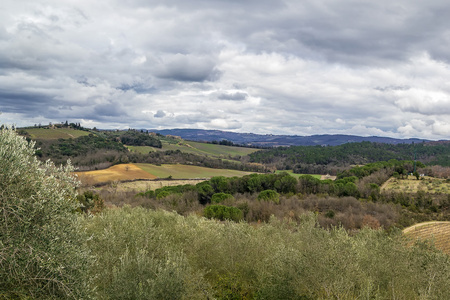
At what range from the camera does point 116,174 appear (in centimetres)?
9169

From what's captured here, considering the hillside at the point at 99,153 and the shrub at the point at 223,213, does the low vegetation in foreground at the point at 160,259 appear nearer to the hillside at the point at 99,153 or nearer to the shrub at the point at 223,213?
the shrub at the point at 223,213

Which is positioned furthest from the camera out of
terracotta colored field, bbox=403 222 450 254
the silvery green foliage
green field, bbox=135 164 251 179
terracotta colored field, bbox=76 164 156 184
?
green field, bbox=135 164 251 179

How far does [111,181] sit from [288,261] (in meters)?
81.0

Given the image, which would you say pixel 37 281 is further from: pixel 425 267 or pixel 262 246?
pixel 425 267

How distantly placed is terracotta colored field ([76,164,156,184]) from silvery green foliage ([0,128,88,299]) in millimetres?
74675

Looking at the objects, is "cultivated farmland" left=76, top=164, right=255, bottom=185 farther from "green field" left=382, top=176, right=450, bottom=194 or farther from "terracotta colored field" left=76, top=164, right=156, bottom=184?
"green field" left=382, top=176, right=450, bottom=194

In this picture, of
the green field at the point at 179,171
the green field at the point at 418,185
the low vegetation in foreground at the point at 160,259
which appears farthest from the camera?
the green field at the point at 179,171

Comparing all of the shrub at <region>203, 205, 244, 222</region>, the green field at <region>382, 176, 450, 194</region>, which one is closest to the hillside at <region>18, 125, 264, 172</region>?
the green field at <region>382, 176, 450, 194</region>

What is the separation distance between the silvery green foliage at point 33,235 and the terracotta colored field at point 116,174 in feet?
245

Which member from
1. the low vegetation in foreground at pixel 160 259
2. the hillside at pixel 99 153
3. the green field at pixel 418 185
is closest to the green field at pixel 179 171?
the hillside at pixel 99 153

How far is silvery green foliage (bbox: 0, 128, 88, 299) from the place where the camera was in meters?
9.90

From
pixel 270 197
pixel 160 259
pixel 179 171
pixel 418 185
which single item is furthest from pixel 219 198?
pixel 418 185

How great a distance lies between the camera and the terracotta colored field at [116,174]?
277ft

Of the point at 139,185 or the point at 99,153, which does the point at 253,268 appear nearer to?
the point at 139,185
